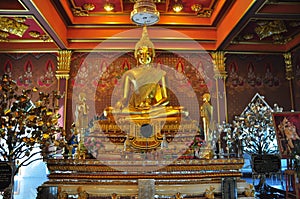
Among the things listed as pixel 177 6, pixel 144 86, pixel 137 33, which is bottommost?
pixel 144 86

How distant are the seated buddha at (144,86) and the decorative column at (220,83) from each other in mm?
1024

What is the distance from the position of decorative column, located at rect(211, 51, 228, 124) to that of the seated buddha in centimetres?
102

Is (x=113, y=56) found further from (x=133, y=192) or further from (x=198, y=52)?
(x=133, y=192)

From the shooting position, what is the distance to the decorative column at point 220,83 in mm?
5879

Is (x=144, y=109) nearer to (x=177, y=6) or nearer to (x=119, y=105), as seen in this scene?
(x=119, y=105)

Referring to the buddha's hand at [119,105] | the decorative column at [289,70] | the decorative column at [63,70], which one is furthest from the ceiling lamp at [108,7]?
the decorative column at [289,70]

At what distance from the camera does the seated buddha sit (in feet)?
17.5

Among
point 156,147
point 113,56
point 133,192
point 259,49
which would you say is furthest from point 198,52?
point 133,192

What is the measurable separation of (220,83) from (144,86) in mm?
1512

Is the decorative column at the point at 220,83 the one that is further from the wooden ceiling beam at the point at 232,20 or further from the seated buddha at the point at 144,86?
the seated buddha at the point at 144,86

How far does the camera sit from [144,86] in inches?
227

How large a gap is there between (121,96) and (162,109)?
1158mm

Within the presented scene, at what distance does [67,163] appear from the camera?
3160 mm

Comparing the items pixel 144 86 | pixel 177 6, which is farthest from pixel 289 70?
pixel 144 86
